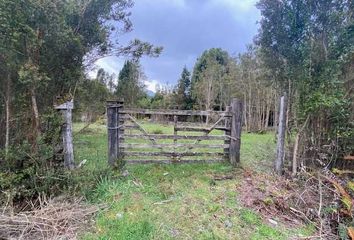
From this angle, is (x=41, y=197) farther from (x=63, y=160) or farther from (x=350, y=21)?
(x=350, y=21)

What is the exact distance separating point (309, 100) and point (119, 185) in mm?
4259

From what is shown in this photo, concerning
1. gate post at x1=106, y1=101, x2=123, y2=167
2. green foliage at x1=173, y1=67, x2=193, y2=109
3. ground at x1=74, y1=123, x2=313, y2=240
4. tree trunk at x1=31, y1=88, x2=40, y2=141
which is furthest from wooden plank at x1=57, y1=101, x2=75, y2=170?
green foliage at x1=173, y1=67, x2=193, y2=109

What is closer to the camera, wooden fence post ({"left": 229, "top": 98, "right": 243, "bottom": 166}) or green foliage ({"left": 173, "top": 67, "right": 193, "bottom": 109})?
wooden fence post ({"left": 229, "top": 98, "right": 243, "bottom": 166})

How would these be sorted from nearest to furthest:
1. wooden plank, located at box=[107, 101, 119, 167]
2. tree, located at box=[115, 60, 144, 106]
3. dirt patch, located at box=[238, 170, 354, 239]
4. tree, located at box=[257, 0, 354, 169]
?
dirt patch, located at box=[238, 170, 354, 239]
tree, located at box=[257, 0, 354, 169]
wooden plank, located at box=[107, 101, 119, 167]
tree, located at box=[115, 60, 144, 106]

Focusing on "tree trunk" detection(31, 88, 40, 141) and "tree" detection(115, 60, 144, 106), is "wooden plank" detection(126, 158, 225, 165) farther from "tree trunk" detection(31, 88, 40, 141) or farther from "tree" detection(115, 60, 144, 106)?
"tree" detection(115, 60, 144, 106)

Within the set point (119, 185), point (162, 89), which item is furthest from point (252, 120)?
point (119, 185)

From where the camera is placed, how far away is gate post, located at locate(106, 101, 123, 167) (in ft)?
19.5

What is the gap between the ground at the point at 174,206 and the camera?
12.3ft

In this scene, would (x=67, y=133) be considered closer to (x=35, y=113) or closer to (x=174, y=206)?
(x=35, y=113)

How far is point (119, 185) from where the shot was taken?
16.5 ft

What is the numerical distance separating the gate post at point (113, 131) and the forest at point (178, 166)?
0.29 meters

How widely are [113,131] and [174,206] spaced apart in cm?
239

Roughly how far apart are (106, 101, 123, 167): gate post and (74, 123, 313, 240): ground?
465 millimetres

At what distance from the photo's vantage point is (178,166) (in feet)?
20.7
